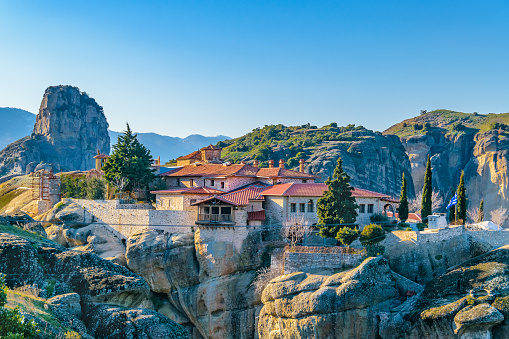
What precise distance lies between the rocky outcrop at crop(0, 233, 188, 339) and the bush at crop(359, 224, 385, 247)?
94.2 ft

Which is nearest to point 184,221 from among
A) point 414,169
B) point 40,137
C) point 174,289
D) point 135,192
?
point 174,289

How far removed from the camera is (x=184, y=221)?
50.8m

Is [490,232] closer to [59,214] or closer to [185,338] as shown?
[185,338]

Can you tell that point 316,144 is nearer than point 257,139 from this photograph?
Yes

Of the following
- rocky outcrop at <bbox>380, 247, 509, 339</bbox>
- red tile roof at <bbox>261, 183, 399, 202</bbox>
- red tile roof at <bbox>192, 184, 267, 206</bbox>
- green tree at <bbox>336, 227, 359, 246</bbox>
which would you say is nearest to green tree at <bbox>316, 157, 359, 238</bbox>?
green tree at <bbox>336, 227, 359, 246</bbox>

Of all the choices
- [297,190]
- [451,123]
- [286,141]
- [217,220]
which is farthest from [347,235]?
[451,123]

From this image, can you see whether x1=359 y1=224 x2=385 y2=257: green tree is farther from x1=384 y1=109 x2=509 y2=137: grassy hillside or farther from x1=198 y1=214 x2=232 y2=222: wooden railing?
x1=384 y1=109 x2=509 y2=137: grassy hillside

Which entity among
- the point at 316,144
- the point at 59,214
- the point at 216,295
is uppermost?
the point at 316,144

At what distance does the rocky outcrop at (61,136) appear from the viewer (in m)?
140

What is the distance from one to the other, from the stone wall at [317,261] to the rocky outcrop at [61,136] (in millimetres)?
107799

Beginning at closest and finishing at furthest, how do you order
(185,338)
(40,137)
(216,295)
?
(185,338)
(216,295)
(40,137)

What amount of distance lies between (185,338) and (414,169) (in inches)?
4712

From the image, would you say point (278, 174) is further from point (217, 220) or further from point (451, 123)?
point (451, 123)

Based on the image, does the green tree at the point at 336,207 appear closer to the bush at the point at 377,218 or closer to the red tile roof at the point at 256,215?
the bush at the point at 377,218
